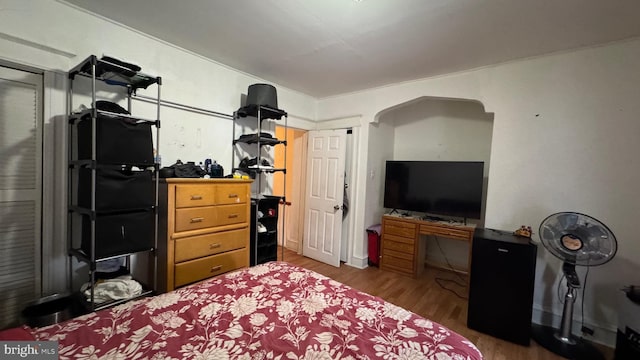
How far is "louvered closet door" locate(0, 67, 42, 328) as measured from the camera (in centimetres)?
180

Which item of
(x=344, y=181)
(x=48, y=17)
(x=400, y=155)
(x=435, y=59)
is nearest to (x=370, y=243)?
(x=344, y=181)

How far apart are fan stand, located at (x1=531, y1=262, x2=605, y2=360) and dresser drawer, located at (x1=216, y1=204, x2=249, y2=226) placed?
2.89 metres

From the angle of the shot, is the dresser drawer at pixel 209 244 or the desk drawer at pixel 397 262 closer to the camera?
the dresser drawer at pixel 209 244

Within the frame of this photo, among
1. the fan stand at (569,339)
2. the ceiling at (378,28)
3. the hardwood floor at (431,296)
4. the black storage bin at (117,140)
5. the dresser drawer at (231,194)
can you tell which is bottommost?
the hardwood floor at (431,296)

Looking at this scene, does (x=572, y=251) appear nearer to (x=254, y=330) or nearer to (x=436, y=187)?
(x=436, y=187)

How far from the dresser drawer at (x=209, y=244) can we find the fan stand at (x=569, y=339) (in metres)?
2.84

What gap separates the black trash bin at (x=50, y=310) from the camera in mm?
1656

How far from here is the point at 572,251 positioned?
6.53 feet

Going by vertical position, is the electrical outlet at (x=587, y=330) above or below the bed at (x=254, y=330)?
below

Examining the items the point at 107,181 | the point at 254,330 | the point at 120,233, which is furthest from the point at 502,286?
the point at 107,181

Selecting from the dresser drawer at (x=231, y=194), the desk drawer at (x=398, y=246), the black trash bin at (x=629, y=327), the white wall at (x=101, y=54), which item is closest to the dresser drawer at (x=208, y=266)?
the dresser drawer at (x=231, y=194)

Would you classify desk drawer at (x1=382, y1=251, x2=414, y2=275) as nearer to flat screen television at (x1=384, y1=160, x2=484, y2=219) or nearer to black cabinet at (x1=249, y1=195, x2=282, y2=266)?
flat screen television at (x1=384, y1=160, x2=484, y2=219)

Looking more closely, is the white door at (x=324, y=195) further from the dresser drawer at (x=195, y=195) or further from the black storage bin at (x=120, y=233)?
the black storage bin at (x=120, y=233)

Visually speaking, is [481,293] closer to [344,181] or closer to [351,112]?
[344,181]
